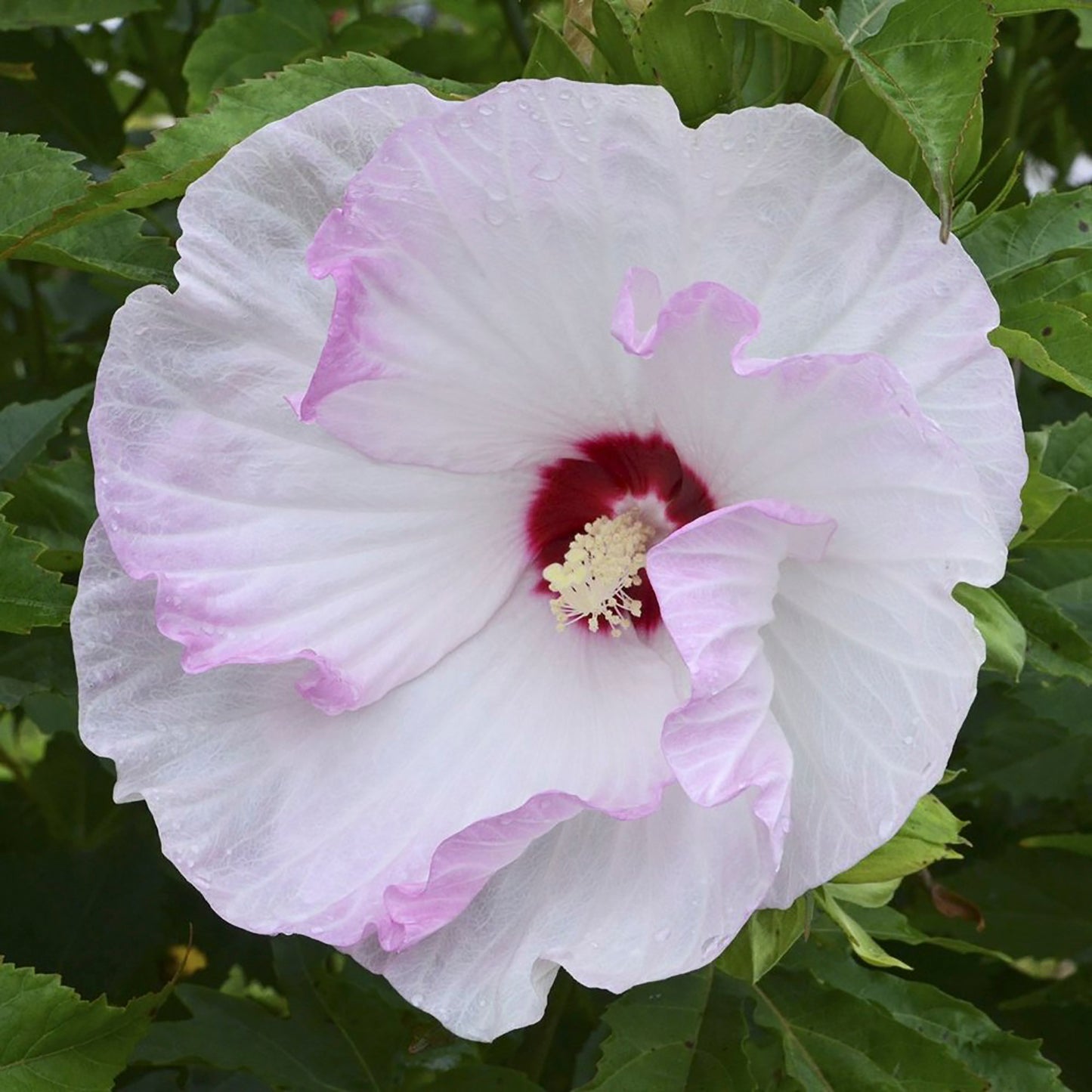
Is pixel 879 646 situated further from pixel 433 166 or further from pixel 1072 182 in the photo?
pixel 1072 182

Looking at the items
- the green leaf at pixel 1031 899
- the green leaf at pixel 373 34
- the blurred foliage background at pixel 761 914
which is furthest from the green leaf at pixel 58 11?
the green leaf at pixel 1031 899

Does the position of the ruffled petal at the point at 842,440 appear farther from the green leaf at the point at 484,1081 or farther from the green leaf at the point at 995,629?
the green leaf at the point at 484,1081

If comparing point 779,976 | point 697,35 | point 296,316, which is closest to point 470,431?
point 296,316

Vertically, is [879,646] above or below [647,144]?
below

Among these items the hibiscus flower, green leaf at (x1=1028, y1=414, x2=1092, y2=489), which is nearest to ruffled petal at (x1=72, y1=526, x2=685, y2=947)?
the hibiscus flower

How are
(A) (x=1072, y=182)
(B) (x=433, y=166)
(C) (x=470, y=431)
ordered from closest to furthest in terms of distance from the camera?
(B) (x=433, y=166)
(C) (x=470, y=431)
(A) (x=1072, y=182)

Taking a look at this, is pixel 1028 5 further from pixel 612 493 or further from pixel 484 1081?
pixel 484 1081
